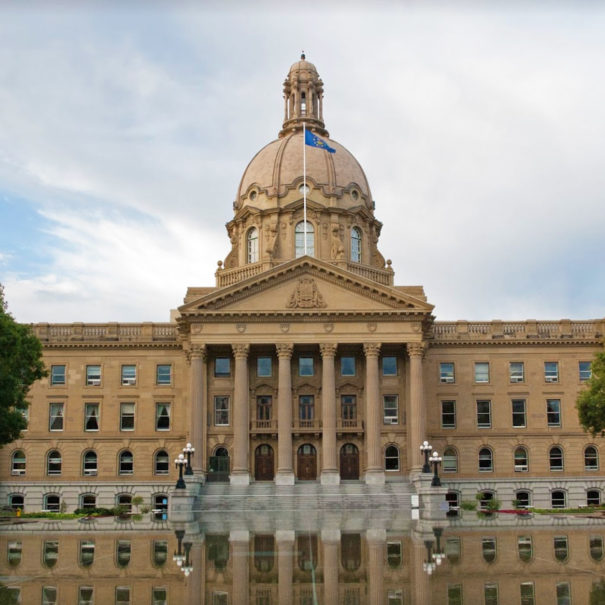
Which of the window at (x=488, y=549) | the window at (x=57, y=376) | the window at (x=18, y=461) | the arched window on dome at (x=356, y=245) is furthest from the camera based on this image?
the arched window on dome at (x=356, y=245)

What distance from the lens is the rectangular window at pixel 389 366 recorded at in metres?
65.6

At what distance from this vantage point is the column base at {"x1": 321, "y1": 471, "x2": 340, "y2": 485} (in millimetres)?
59394

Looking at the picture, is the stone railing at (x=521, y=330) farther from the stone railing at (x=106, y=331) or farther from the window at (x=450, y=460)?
the stone railing at (x=106, y=331)

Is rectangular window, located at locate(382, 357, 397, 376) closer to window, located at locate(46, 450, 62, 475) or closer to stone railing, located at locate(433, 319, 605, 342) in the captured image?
stone railing, located at locate(433, 319, 605, 342)

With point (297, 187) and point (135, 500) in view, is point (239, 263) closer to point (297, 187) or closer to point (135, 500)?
point (297, 187)

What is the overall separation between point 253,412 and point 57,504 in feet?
57.2

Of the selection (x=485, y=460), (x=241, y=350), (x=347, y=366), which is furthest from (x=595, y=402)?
(x=241, y=350)

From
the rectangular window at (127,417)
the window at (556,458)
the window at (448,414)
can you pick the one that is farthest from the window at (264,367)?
the window at (556,458)

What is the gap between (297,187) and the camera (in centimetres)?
7694

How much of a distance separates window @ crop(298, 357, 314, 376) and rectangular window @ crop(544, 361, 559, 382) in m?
19.6

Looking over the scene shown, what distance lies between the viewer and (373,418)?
61.0 meters

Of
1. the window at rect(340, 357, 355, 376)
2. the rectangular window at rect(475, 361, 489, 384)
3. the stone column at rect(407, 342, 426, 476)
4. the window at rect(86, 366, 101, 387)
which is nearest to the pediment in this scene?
the stone column at rect(407, 342, 426, 476)

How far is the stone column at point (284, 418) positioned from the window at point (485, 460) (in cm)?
1613

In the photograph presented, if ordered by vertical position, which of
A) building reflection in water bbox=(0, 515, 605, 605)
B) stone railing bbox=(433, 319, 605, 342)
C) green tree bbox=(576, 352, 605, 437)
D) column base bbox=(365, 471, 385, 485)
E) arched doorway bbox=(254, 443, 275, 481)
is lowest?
building reflection in water bbox=(0, 515, 605, 605)
